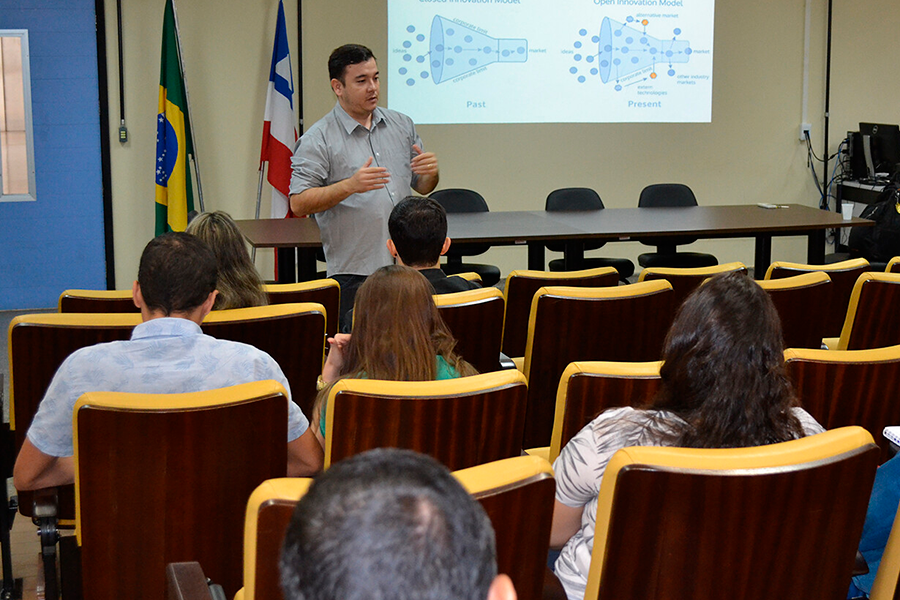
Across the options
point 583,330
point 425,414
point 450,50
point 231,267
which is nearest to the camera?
point 425,414

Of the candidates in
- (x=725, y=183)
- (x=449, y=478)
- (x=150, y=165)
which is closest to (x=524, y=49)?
(x=725, y=183)

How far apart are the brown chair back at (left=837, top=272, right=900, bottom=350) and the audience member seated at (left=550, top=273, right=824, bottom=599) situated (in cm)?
166

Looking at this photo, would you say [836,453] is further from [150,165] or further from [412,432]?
[150,165]

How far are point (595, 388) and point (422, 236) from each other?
123 centimetres

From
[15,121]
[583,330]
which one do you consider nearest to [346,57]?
[583,330]

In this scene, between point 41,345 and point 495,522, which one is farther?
point 41,345

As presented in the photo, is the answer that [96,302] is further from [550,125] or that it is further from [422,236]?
[550,125]

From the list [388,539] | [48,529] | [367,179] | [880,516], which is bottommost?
[48,529]

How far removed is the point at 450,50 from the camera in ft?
23.1

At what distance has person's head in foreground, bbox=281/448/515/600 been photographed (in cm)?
63

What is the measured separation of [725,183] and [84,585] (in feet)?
23.6

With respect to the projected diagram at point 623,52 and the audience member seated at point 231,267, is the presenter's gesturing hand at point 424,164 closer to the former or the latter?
the audience member seated at point 231,267

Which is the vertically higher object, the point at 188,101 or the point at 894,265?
the point at 188,101

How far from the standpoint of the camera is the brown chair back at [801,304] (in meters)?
3.12
